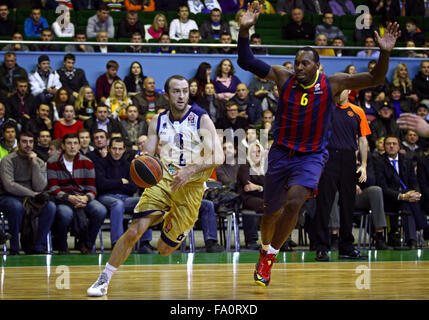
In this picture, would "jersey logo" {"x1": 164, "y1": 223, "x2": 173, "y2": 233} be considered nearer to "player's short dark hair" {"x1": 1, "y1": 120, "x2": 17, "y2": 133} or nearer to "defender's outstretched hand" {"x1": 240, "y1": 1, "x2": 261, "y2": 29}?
"defender's outstretched hand" {"x1": 240, "y1": 1, "x2": 261, "y2": 29}

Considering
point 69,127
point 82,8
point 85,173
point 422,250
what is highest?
point 82,8

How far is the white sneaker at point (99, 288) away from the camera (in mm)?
5906

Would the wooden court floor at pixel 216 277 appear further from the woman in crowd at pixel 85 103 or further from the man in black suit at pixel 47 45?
the man in black suit at pixel 47 45

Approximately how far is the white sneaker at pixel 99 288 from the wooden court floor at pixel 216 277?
0.09m

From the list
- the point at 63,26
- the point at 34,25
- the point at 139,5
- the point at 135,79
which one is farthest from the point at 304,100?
the point at 139,5

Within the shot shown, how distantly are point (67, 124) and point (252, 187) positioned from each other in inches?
138

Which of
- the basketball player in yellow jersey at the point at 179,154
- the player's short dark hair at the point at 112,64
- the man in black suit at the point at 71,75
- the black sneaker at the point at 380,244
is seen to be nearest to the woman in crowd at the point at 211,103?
the player's short dark hair at the point at 112,64

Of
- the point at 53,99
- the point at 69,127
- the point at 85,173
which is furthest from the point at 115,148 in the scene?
the point at 53,99

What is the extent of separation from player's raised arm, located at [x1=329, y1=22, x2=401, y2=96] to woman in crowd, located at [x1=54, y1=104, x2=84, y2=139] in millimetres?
6446

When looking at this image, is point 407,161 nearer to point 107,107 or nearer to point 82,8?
point 107,107

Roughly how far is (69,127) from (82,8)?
514cm

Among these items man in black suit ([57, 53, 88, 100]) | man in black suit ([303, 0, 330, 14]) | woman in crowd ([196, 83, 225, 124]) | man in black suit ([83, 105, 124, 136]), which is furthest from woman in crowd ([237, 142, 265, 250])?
man in black suit ([303, 0, 330, 14])

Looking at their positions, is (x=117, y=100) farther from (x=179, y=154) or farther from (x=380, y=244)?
(x=179, y=154)
